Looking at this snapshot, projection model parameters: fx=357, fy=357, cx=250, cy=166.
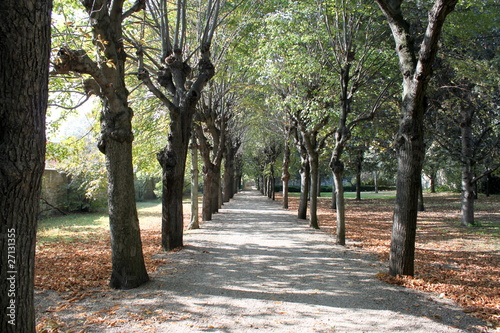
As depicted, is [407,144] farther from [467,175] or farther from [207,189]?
[467,175]

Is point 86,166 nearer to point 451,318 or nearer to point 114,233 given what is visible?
point 114,233

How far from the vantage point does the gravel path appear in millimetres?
4305

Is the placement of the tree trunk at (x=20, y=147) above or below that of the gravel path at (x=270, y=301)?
above

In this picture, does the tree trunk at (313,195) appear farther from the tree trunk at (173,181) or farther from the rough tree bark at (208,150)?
the tree trunk at (173,181)

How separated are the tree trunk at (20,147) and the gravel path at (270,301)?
1795mm

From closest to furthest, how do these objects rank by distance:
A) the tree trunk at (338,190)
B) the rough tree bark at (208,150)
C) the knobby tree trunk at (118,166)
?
the knobby tree trunk at (118,166) → the tree trunk at (338,190) → the rough tree bark at (208,150)

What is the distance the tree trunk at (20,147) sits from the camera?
250 cm

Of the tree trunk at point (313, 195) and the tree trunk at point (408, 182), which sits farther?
the tree trunk at point (313, 195)

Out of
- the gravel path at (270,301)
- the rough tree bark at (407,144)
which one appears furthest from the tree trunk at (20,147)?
the rough tree bark at (407,144)

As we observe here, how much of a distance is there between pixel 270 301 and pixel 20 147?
154 inches

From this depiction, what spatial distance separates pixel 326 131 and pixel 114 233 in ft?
36.3

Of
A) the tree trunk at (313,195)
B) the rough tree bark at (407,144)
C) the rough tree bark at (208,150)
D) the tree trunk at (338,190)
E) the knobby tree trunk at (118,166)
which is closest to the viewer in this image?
the knobby tree trunk at (118,166)

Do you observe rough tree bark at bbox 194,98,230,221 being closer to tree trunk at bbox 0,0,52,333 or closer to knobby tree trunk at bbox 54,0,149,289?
knobby tree trunk at bbox 54,0,149,289

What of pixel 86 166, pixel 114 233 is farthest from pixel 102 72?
pixel 86 166
